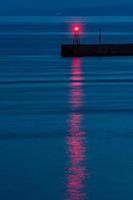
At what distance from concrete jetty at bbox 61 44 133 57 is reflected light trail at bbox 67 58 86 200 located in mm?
19780

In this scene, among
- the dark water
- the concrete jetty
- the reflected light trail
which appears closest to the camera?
the reflected light trail

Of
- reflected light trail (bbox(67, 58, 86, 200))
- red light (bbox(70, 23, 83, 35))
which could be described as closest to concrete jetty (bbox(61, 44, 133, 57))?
red light (bbox(70, 23, 83, 35))

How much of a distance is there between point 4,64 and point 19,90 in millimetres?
15399

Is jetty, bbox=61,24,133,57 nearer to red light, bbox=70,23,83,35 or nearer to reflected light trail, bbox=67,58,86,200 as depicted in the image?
red light, bbox=70,23,83,35

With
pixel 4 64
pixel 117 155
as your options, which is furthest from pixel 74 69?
pixel 117 155

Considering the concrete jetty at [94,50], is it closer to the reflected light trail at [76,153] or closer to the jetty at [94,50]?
the jetty at [94,50]

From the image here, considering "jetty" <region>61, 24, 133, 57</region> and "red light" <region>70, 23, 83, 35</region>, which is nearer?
"jetty" <region>61, 24, 133, 57</region>

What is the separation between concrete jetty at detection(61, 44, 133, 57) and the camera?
148 feet

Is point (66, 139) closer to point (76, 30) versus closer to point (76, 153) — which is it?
point (76, 153)

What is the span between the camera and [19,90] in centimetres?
2622

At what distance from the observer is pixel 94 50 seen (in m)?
45.1

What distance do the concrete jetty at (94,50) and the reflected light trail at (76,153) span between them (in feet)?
64.9

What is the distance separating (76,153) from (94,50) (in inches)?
1214

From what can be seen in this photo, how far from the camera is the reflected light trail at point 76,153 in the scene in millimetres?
11594
